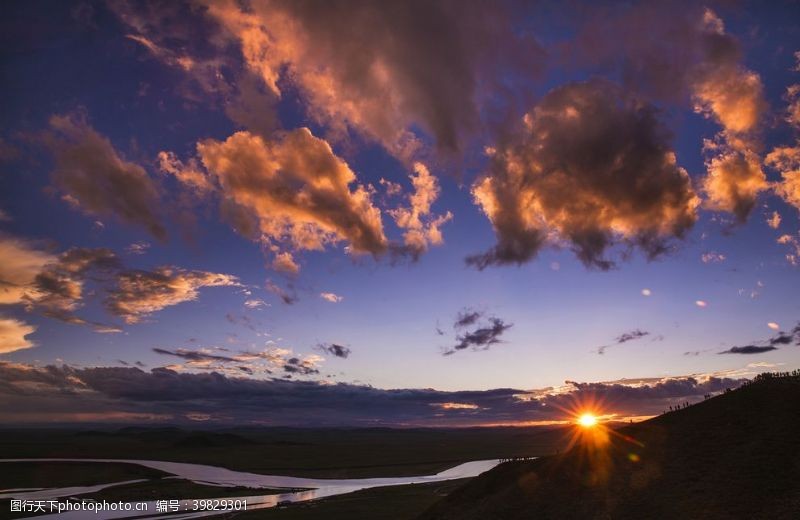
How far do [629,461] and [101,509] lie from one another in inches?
3274

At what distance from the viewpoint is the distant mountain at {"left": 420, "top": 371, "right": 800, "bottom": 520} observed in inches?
1368

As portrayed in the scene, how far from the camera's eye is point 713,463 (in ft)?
130

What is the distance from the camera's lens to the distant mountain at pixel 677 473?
114 ft

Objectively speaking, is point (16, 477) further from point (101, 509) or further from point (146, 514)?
point (146, 514)

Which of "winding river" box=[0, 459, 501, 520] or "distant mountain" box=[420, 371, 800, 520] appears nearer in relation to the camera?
"distant mountain" box=[420, 371, 800, 520]

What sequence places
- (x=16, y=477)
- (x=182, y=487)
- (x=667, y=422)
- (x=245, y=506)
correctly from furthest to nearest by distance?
1. (x=16, y=477)
2. (x=182, y=487)
3. (x=245, y=506)
4. (x=667, y=422)

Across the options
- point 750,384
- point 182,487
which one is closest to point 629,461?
point 750,384

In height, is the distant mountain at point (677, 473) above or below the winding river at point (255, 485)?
above

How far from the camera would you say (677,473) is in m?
40.3

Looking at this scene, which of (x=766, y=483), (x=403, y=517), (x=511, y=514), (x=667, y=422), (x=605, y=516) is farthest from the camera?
(x=403, y=517)

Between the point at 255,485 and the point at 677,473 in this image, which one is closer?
the point at 677,473

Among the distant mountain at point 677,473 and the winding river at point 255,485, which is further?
the winding river at point 255,485

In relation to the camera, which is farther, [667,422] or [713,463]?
[667,422]

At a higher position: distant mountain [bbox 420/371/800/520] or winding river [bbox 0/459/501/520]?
distant mountain [bbox 420/371/800/520]
